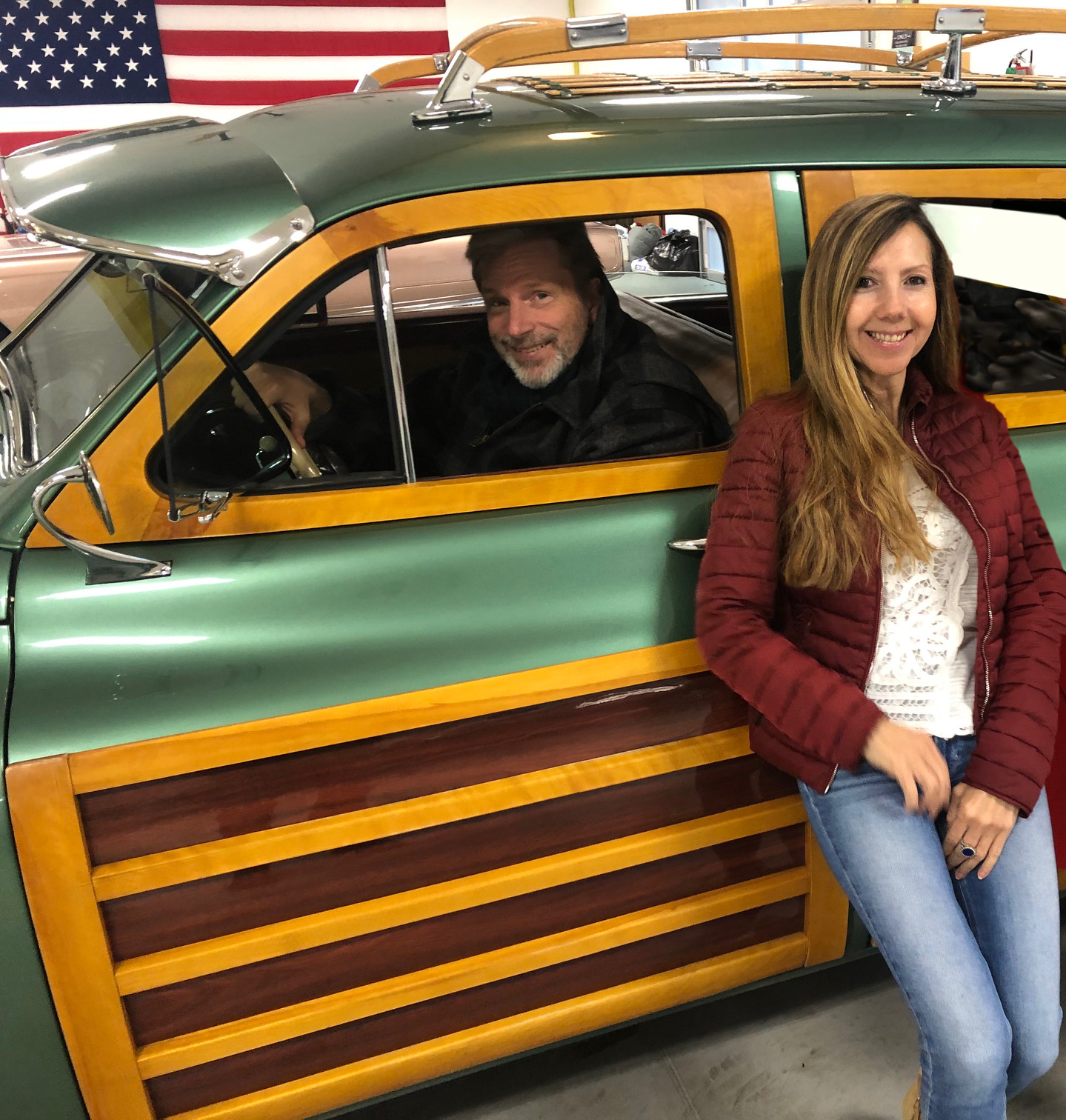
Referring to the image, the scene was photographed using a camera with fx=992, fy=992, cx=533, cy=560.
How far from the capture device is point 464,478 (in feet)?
4.77

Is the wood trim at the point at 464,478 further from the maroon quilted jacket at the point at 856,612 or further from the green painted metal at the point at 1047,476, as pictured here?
the green painted metal at the point at 1047,476

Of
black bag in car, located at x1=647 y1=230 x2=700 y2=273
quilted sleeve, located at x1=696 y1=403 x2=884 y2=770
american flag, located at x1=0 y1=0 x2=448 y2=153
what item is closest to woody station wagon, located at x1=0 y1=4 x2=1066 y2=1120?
quilted sleeve, located at x1=696 y1=403 x2=884 y2=770

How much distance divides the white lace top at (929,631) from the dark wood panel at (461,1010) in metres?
0.44

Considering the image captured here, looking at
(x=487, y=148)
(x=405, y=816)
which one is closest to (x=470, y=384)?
(x=487, y=148)

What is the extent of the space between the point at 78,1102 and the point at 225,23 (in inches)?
322

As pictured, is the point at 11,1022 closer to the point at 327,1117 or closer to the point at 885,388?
the point at 327,1117

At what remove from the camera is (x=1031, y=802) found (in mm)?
1382

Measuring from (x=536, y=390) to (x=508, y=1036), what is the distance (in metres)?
1.03

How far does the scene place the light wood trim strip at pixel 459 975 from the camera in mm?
1363

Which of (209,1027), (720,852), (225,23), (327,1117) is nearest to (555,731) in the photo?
(720,852)

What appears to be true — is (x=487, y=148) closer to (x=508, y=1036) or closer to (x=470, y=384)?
(x=470, y=384)

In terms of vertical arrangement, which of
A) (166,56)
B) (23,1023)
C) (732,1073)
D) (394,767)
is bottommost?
(732,1073)

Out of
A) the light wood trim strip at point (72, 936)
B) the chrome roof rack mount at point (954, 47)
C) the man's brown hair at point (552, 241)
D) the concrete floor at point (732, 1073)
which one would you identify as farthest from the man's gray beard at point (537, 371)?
the concrete floor at point (732, 1073)

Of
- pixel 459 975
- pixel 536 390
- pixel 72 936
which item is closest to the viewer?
pixel 72 936
